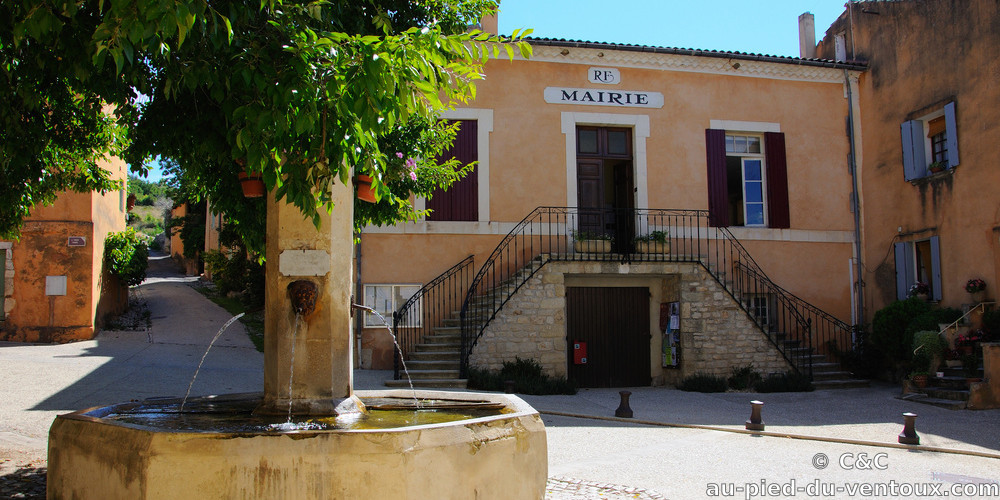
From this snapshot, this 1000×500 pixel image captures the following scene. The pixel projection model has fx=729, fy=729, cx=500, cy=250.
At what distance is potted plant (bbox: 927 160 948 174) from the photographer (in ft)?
43.7

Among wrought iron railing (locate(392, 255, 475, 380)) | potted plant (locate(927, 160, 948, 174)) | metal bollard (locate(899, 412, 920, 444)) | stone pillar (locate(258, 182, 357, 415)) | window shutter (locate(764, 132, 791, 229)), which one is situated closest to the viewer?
stone pillar (locate(258, 182, 357, 415))

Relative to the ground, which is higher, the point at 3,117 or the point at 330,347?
the point at 3,117

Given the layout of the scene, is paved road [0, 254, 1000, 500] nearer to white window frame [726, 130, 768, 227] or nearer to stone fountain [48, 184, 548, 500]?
stone fountain [48, 184, 548, 500]

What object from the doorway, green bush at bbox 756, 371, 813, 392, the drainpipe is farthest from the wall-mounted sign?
green bush at bbox 756, 371, 813, 392

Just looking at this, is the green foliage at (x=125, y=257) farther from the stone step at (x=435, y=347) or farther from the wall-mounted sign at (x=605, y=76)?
the wall-mounted sign at (x=605, y=76)

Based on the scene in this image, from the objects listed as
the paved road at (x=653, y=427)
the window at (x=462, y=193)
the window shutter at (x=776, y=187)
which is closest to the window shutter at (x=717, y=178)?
the window shutter at (x=776, y=187)

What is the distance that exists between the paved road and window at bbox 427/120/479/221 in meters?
3.17

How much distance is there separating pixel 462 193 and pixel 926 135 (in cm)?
890

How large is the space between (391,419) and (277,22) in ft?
8.35

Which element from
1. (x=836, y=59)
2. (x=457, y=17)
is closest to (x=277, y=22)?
(x=457, y=17)

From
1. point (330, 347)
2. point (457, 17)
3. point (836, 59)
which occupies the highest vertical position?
point (836, 59)

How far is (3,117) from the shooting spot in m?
4.68

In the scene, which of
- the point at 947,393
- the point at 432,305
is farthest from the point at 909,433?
the point at 432,305

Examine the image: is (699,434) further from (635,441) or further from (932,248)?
(932,248)
